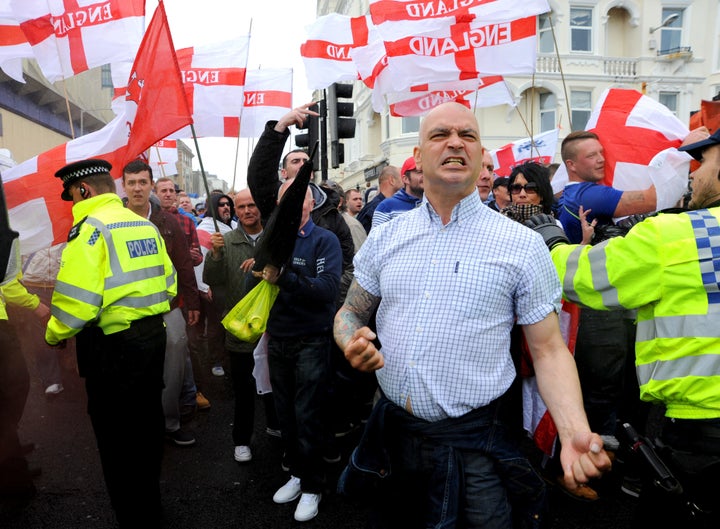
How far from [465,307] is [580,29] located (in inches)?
991

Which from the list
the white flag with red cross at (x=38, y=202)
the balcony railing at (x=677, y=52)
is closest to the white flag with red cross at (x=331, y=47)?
the white flag with red cross at (x=38, y=202)

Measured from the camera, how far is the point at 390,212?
420cm

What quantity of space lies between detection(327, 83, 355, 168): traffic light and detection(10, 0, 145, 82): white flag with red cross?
279 cm

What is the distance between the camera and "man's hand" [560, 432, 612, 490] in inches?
57.9

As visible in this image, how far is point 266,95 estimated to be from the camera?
29.0ft

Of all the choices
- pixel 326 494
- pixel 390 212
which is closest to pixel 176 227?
pixel 390 212

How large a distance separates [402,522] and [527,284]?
3.32 feet

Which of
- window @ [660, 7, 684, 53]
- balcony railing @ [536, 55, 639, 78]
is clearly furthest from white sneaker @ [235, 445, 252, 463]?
window @ [660, 7, 684, 53]

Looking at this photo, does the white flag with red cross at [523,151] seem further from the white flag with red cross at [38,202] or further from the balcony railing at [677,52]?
the balcony railing at [677,52]

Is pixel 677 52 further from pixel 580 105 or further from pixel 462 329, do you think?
pixel 462 329

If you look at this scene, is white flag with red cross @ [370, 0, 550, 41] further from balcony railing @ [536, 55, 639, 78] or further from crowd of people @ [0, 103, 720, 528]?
balcony railing @ [536, 55, 639, 78]

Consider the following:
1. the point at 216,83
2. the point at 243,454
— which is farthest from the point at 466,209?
the point at 216,83

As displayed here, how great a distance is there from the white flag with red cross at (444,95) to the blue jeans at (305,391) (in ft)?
→ 12.8

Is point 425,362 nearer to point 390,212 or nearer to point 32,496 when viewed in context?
point 390,212
